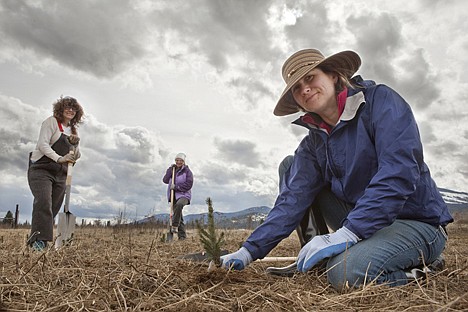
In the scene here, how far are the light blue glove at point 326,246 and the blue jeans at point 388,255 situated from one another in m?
0.05

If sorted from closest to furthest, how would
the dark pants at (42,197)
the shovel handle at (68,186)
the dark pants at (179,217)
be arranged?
the dark pants at (42,197)
the shovel handle at (68,186)
the dark pants at (179,217)

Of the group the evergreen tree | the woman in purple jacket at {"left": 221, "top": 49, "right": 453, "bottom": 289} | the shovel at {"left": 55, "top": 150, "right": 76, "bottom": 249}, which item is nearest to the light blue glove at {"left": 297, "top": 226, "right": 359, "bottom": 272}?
the woman in purple jacket at {"left": 221, "top": 49, "right": 453, "bottom": 289}

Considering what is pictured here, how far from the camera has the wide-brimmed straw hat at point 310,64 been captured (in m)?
2.47

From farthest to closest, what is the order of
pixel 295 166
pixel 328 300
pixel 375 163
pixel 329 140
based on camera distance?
pixel 295 166
pixel 329 140
pixel 375 163
pixel 328 300

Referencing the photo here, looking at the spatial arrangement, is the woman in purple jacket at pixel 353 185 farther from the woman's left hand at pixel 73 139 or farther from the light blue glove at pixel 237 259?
the woman's left hand at pixel 73 139

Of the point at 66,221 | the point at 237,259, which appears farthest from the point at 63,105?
the point at 237,259

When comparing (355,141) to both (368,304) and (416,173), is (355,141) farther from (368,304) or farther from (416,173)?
(368,304)

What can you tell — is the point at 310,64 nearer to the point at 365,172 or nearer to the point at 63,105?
the point at 365,172

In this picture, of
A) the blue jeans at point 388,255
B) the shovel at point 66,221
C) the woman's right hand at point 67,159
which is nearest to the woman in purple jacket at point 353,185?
the blue jeans at point 388,255

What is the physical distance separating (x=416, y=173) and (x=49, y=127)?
4.13 metres

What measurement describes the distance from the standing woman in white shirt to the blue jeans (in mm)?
3520

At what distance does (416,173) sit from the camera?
2092 mm

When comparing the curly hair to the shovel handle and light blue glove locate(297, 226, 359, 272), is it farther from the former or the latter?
light blue glove locate(297, 226, 359, 272)

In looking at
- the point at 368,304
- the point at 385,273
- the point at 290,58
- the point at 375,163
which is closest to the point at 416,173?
the point at 375,163
